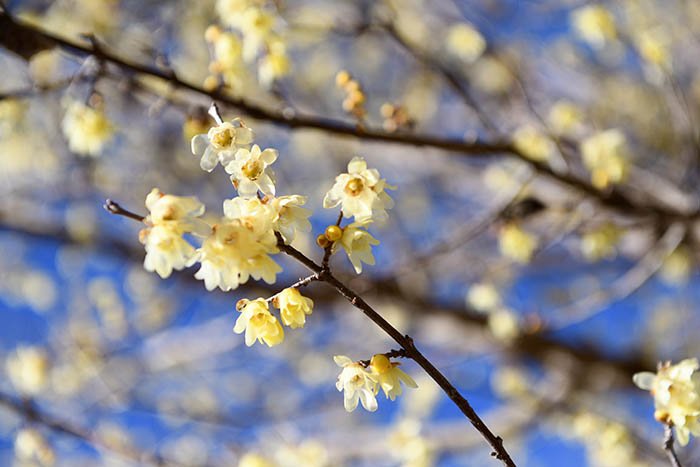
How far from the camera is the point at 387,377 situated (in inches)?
58.6

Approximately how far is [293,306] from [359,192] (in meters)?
0.30

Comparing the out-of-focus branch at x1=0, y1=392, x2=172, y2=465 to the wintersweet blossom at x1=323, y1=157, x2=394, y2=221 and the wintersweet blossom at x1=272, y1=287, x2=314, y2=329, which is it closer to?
the wintersweet blossom at x1=272, y1=287, x2=314, y2=329

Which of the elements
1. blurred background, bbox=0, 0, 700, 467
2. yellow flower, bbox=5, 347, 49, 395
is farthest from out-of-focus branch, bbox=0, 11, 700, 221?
yellow flower, bbox=5, 347, 49, 395

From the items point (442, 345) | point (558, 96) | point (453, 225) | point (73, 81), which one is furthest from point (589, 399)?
point (73, 81)

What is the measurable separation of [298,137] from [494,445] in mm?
4718

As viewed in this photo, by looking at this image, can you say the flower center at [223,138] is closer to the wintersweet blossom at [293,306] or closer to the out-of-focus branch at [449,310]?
the wintersweet blossom at [293,306]

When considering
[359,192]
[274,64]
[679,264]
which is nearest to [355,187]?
[359,192]

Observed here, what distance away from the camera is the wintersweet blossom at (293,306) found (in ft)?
4.71

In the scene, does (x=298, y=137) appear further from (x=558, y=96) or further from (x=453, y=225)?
(x=558, y=96)

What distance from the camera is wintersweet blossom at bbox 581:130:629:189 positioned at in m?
2.99

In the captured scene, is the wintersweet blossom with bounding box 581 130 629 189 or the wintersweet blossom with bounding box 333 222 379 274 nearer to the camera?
the wintersweet blossom with bounding box 333 222 379 274

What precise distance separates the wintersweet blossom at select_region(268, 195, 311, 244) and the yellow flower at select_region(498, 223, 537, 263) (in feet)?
6.82

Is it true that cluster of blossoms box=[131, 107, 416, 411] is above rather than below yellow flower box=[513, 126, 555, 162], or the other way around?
below

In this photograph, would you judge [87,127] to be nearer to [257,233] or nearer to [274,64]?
[274,64]
